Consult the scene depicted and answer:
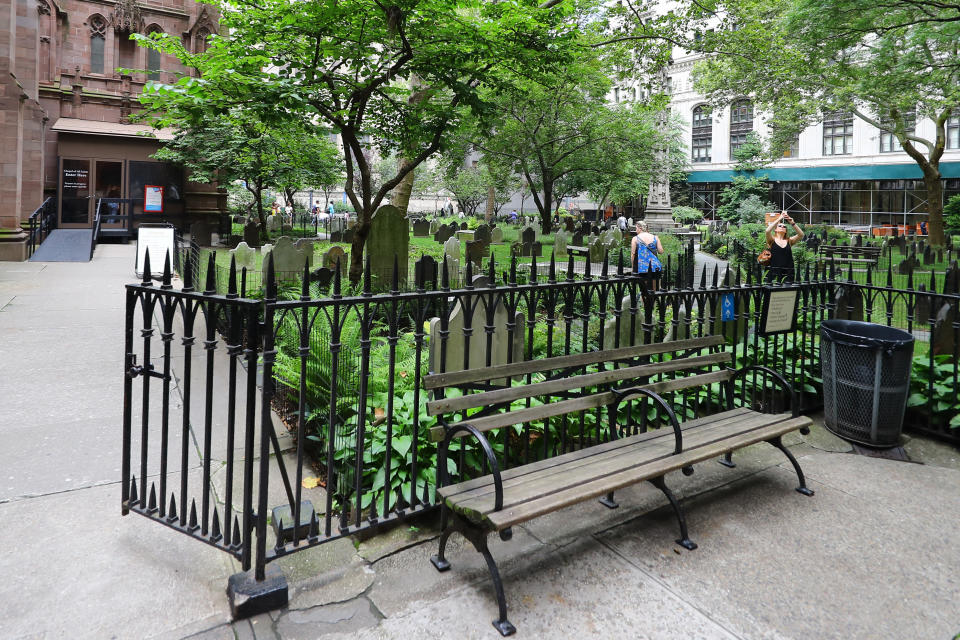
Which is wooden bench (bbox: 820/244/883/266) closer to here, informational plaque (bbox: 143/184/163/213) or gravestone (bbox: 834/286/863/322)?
gravestone (bbox: 834/286/863/322)

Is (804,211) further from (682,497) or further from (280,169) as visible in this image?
(682,497)

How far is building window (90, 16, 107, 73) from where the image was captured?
30438 millimetres

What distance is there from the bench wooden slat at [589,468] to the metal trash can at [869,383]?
1207mm

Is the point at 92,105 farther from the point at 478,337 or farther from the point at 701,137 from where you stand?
the point at 701,137

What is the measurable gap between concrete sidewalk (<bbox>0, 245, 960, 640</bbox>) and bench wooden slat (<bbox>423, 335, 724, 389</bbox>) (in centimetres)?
97

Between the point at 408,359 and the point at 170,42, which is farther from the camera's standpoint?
the point at 170,42

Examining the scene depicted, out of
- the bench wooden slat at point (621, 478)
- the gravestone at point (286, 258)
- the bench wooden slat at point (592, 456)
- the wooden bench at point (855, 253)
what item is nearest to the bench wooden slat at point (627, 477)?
the bench wooden slat at point (621, 478)

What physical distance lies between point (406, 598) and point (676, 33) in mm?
16195

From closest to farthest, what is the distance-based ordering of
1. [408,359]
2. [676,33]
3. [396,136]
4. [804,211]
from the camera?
[408,359] < [396,136] < [676,33] < [804,211]

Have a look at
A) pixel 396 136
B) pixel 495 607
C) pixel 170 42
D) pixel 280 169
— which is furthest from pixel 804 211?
pixel 495 607

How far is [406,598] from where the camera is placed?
9.98 feet

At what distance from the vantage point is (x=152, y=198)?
2681 cm

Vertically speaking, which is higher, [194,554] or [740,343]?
[740,343]

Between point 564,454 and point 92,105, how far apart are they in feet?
105
